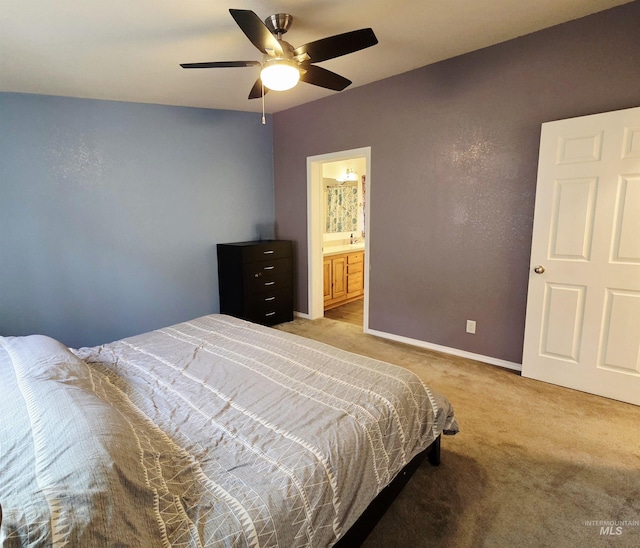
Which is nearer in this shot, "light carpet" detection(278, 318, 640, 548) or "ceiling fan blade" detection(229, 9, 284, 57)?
"light carpet" detection(278, 318, 640, 548)

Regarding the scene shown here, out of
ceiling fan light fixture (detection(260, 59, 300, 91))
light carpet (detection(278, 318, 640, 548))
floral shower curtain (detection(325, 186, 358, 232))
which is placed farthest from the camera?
floral shower curtain (detection(325, 186, 358, 232))

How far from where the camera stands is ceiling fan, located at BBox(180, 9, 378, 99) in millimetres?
1720

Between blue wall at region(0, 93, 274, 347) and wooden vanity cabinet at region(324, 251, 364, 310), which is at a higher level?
blue wall at region(0, 93, 274, 347)

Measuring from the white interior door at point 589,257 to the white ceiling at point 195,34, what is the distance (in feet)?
2.85

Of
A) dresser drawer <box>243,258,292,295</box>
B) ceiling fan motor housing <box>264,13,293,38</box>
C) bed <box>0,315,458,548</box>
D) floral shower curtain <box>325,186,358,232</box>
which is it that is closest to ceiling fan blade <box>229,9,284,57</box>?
ceiling fan motor housing <box>264,13,293,38</box>

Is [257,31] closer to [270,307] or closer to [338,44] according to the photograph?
[338,44]

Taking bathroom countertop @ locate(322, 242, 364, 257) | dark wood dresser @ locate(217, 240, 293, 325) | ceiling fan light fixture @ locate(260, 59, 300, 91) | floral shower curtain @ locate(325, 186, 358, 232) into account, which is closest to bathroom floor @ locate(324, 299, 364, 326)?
dark wood dresser @ locate(217, 240, 293, 325)

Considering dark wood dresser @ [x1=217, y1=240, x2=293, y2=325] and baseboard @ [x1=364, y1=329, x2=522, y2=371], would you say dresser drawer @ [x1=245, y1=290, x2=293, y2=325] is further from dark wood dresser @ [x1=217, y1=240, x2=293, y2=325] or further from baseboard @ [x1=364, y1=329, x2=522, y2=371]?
baseboard @ [x1=364, y1=329, x2=522, y2=371]

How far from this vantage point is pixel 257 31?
172 centimetres

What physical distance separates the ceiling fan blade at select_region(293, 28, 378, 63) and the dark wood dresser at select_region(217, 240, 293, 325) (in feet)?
7.16

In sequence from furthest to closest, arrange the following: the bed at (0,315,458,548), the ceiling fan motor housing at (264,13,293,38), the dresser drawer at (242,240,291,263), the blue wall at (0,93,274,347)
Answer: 1. the dresser drawer at (242,240,291,263)
2. the blue wall at (0,93,274,347)
3. the ceiling fan motor housing at (264,13,293,38)
4. the bed at (0,315,458,548)

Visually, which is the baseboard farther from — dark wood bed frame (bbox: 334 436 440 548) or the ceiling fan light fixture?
the ceiling fan light fixture

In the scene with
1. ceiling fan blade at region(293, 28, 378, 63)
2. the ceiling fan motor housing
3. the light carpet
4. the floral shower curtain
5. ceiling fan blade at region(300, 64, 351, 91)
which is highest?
the ceiling fan motor housing

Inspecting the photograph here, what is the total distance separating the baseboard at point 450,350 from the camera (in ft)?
9.70
